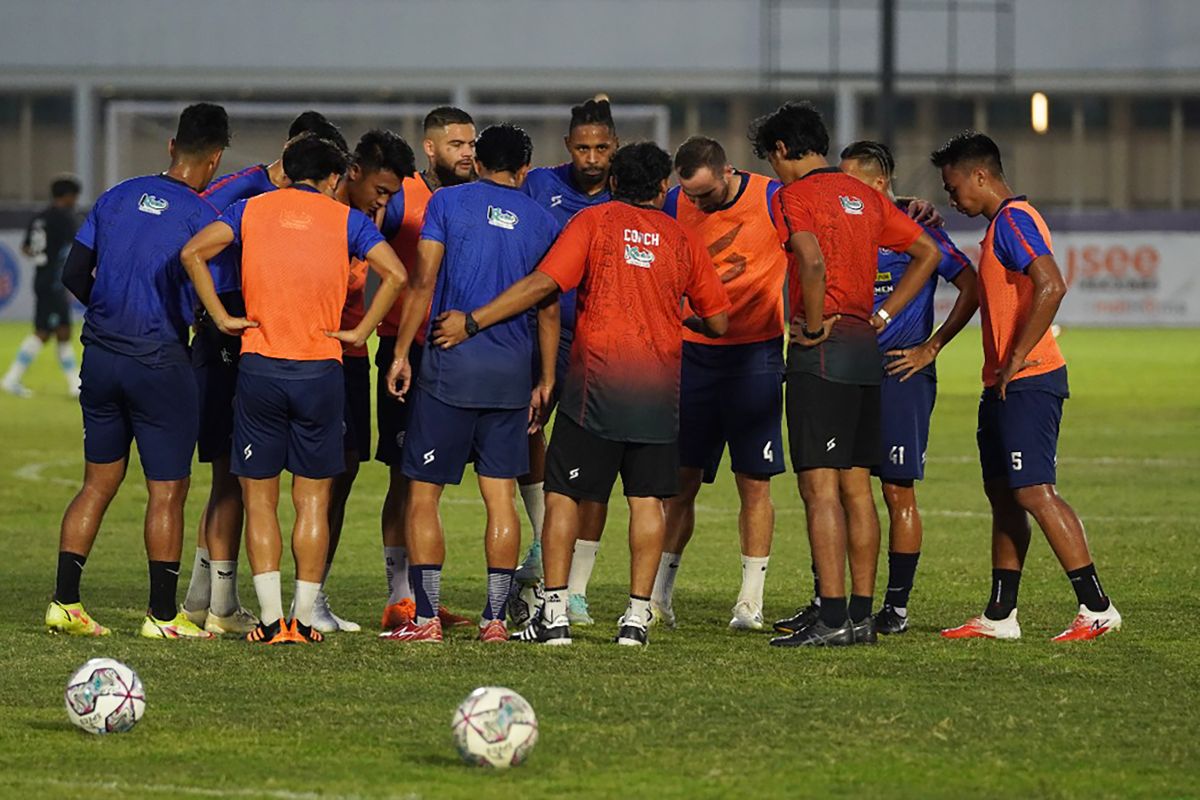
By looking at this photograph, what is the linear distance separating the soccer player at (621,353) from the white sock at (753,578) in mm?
846

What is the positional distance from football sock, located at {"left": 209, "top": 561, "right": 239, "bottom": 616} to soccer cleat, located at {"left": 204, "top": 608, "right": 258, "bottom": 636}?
0.10ft

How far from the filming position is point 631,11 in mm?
48969

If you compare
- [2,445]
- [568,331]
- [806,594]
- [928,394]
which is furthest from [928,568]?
[2,445]

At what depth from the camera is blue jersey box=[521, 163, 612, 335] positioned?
10.5 metres

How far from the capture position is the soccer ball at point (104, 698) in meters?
7.23

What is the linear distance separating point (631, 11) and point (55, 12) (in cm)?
1318

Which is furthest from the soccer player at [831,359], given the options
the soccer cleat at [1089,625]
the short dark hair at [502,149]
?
the short dark hair at [502,149]

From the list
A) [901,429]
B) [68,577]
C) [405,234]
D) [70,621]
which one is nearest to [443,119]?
[405,234]

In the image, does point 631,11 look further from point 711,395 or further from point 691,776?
point 691,776

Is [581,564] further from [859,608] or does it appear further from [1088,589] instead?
[1088,589]

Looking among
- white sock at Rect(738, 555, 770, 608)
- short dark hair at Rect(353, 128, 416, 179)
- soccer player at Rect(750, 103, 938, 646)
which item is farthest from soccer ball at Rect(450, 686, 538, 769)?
short dark hair at Rect(353, 128, 416, 179)

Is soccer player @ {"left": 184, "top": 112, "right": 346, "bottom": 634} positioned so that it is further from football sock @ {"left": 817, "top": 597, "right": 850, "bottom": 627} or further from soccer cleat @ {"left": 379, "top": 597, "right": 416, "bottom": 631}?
football sock @ {"left": 817, "top": 597, "right": 850, "bottom": 627}

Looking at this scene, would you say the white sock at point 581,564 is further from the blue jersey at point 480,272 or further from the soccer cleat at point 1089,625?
the soccer cleat at point 1089,625

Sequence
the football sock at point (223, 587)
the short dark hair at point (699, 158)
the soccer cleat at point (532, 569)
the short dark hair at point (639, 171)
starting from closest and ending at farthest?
the short dark hair at point (639, 171) → the short dark hair at point (699, 158) → the football sock at point (223, 587) → the soccer cleat at point (532, 569)
